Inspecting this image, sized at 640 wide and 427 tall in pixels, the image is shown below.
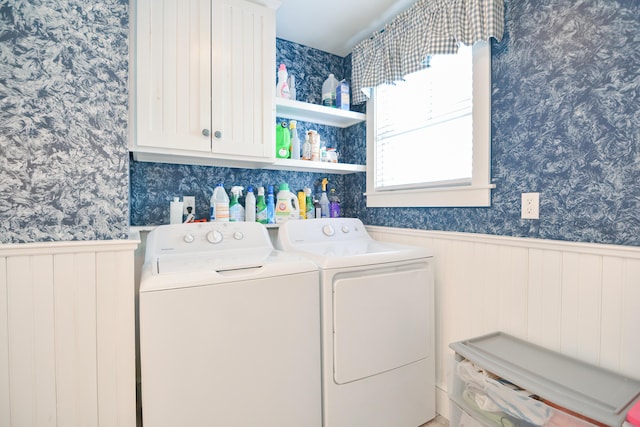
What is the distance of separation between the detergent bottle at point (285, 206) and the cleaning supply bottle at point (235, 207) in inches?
10.0

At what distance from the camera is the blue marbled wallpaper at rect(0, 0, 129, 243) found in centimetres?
107

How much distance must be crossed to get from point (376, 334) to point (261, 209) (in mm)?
1070

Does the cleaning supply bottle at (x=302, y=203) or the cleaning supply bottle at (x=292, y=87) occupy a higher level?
the cleaning supply bottle at (x=292, y=87)

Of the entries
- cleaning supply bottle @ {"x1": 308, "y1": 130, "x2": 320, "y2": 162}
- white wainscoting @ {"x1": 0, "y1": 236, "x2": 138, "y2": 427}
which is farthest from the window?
white wainscoting @ {"x1": 0, "y1": 236, "x2": 138, "y2": 427}

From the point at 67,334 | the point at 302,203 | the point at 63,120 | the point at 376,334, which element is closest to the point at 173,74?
the point at 63,120

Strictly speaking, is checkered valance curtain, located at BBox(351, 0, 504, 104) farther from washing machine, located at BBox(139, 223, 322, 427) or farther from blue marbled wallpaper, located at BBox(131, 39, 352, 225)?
washing machine, located at BBox(139, 223, 322, 427)

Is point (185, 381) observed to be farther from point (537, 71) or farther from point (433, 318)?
point (537, 71)

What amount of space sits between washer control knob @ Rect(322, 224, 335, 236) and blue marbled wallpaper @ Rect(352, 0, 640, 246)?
0.85 m

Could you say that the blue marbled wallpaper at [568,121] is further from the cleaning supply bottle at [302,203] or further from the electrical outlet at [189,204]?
the electrical outlet at [189,204]

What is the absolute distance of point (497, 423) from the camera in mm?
1208

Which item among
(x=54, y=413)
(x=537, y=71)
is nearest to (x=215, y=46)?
(x=537, y=71)

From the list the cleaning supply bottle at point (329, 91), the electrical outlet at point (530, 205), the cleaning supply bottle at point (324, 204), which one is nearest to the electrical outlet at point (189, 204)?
the cleaning supply bottle at point (324, 204)

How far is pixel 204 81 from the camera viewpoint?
5.46ft

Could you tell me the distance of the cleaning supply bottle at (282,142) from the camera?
81.3 inches
